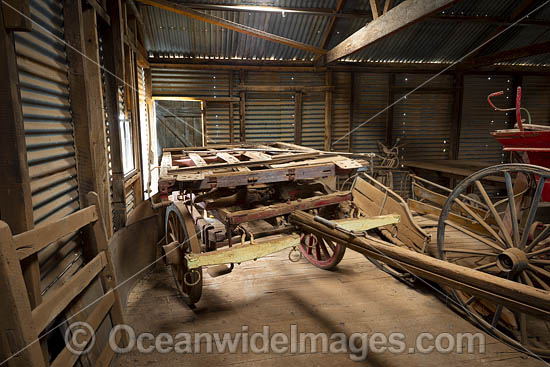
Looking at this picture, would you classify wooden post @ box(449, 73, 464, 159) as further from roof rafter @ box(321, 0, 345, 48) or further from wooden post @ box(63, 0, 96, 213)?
wooden post @ box(63, 0, 96, 213)

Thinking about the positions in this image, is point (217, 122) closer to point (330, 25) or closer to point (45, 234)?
point (330, 25)

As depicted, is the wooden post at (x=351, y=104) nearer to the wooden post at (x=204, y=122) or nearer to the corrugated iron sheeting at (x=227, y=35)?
the corrugated iron sheeting at (x=227, y=35)

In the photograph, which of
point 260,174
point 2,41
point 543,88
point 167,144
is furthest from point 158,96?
Answer: point 543,88

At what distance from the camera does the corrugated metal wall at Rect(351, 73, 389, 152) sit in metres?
9.91

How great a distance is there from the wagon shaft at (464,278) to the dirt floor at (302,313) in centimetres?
127


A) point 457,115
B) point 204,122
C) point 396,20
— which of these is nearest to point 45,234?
point 396,20

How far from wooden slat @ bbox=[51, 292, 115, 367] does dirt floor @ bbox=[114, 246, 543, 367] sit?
0.51 meters

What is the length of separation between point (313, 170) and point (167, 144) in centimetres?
676

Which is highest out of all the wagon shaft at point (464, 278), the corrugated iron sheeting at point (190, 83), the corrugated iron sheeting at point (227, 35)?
the corrugated iron sheeting at point (227, 35)

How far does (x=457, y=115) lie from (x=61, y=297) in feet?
36.8

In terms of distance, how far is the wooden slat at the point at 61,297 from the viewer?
6.54 ft

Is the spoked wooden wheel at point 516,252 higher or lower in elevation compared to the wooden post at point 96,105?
lower

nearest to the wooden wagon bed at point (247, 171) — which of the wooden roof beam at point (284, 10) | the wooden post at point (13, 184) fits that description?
the wooden post at point (13, 184)

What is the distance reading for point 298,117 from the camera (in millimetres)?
9578
